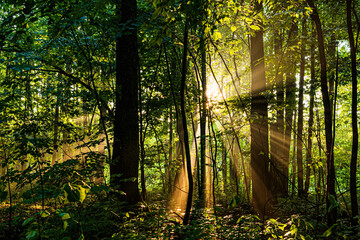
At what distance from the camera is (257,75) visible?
670 centimetres

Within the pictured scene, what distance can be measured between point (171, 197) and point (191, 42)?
6.46 metres

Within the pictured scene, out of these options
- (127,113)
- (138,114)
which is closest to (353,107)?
(127,113)

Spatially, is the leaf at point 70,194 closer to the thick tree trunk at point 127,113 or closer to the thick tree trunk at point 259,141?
the thick tree trunk at point 127,113

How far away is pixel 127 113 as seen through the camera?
535cm

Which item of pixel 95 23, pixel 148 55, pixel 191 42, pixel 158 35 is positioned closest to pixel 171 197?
pixel 148 55

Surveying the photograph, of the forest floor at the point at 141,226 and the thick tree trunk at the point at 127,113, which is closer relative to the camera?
the forest floor at the point at 141,226

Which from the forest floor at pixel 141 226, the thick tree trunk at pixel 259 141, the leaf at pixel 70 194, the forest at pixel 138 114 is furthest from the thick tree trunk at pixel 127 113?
the leaf at pixel 70 194

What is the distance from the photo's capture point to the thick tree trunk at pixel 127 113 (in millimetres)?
5109

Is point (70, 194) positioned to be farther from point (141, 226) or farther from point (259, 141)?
point (259, 141)

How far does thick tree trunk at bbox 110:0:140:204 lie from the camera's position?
511cm

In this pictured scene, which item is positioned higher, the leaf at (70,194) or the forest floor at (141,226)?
the leaf at (70,194)

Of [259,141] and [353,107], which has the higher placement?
[353,107]

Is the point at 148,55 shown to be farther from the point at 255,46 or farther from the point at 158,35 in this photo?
the point at 158,35

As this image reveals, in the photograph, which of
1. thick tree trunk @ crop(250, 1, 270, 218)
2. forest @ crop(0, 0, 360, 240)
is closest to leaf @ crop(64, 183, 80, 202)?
forest @ crop(0, 0, 360, 240)
